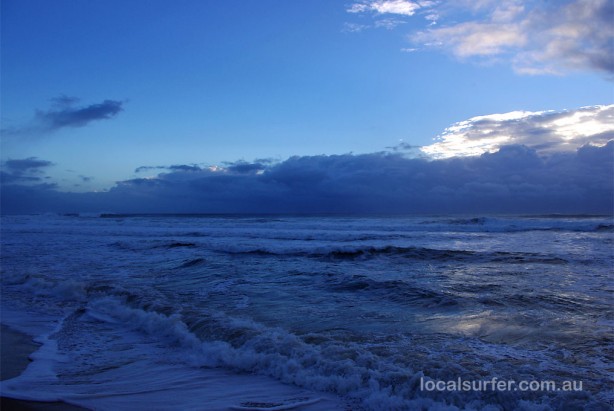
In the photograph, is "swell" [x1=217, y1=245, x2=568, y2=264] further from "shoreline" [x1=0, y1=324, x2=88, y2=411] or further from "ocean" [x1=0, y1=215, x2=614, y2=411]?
"shoreline" [x1=0, y1=324, x2=88, y2=411]

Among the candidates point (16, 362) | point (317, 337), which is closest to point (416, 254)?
point (317, 337)

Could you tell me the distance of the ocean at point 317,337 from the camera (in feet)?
14.7

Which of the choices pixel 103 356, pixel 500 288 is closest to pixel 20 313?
pixel 103 356

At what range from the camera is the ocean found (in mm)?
4488

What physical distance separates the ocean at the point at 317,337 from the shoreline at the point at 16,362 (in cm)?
15

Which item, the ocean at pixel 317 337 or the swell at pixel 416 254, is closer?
the ocean at pixel 317 337

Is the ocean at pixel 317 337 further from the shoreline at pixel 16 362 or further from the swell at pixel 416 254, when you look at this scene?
the swell at pixel 416 254

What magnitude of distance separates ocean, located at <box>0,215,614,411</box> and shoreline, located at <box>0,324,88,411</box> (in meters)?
0.15

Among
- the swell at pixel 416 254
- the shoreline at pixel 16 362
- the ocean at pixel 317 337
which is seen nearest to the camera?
the shoreline at pixel 16 362

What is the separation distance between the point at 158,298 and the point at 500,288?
841 cm

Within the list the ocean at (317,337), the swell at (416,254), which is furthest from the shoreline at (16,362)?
the swell at (416,254)

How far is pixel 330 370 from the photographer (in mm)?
5051

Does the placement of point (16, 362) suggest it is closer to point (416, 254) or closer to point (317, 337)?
point (317, 337)

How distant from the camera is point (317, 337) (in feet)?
20.6
